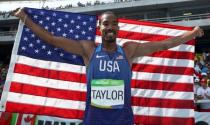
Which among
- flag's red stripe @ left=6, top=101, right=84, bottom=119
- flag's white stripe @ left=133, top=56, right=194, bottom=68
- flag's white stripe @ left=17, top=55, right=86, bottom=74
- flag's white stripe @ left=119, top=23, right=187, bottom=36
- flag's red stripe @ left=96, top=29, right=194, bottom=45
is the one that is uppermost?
flag's white stripe @ left=119, top=23, right=187, bottom=36

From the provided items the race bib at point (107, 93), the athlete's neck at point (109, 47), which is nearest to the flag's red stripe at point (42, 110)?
the race bib at point (107, 93)

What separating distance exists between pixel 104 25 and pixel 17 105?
2.42 metres

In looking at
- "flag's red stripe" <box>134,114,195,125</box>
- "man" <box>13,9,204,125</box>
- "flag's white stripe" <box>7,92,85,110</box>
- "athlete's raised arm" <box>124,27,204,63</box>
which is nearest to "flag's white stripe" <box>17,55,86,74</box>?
"flag's white stripe" <box>7,92,85,110</box>

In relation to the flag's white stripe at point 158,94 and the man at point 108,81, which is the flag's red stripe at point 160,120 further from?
the man at point 108,81

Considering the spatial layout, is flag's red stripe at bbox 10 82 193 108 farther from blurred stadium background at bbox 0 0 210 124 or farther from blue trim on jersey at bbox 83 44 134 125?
blurred stadium background at bbox 0 0 210 124

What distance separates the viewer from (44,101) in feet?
18.9

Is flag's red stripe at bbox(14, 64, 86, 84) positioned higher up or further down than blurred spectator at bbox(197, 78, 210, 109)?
further down

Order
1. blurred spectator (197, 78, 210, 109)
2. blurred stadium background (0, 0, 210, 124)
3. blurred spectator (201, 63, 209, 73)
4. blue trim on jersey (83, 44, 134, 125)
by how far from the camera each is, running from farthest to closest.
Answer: blurred stadium background (0, 0, 210, 124)
blurred spectator (201, 63, 209, 73)
blurred spectator (197, 78, 210, 109)
blue trim on jersey (83, 44, 134, 125)

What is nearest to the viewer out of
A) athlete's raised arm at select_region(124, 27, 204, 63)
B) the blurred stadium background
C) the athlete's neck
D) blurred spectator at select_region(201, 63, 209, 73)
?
the athlete's neck

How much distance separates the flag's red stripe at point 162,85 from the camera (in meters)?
5.98

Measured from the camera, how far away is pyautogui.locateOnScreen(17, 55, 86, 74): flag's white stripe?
5.80 m

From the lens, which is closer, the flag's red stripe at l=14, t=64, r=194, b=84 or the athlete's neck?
the athlete's neck

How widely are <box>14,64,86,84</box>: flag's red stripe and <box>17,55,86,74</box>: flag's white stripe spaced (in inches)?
1.7

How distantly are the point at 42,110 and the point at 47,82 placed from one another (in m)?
0.39
